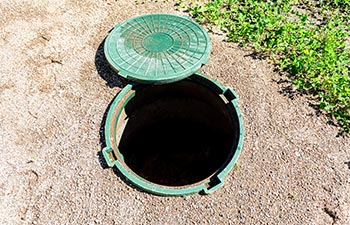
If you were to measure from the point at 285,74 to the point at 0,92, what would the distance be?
403 centimetres

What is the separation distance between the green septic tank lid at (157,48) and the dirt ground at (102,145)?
259mm

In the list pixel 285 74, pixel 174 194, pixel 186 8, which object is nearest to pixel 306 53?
pixel 285 74

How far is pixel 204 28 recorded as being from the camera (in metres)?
5.54

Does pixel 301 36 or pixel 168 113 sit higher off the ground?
pixel 301 36

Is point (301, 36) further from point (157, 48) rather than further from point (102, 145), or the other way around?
point (102, 145)

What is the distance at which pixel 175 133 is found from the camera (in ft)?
20.5

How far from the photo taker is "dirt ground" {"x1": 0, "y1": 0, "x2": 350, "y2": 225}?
12.4 feet

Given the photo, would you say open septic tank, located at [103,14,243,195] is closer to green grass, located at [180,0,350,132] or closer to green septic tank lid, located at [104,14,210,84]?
green septic tank lid, located at [104,14,210,84]

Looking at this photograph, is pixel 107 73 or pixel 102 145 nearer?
pixel 102 145

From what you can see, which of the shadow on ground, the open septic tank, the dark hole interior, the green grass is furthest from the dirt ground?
the dark hole interior

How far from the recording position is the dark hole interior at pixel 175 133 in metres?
5.16

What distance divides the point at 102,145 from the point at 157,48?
5.41ft

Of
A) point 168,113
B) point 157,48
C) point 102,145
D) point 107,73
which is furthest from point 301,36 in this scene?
point 102,145

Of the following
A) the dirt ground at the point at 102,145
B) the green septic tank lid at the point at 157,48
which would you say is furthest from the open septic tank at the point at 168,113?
the dirt ground at the point at 102,145
